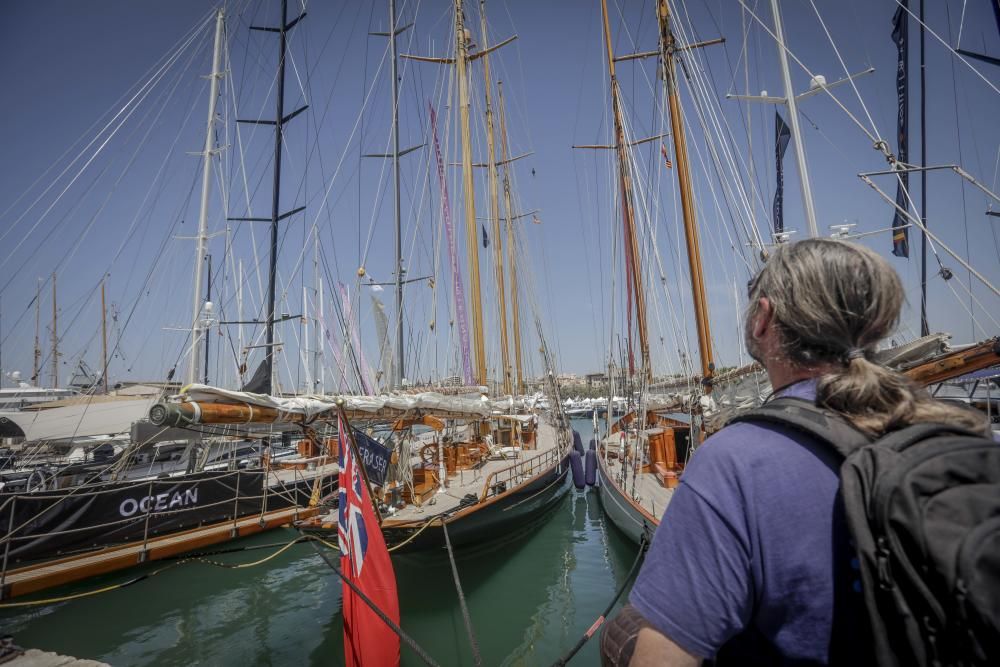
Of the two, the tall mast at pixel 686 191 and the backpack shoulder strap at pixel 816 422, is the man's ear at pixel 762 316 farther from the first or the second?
the tall mast at pixel 686 191

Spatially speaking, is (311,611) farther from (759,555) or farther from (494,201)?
(494,201)

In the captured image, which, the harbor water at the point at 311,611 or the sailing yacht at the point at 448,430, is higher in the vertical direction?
the sailing yacht at the point at 448,430

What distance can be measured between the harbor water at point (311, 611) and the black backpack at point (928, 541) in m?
6.86

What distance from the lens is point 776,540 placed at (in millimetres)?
857

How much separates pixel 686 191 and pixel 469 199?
872 cm

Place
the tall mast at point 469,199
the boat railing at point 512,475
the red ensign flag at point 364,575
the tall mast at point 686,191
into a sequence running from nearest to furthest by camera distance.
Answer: the red ensign flag at point 364,575
the boat railing at point 512,475
the tall mast at point 686,191
the tall mast at point 469,199

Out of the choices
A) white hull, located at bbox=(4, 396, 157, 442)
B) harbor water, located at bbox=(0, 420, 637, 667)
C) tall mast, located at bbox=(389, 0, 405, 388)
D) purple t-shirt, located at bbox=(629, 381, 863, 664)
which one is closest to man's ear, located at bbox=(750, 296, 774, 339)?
purple t-shirt, located at bbox=(629, 381, 863, 664)

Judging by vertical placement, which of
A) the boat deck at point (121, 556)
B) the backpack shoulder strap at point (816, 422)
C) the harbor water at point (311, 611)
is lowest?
the harbor water at point (311, 611)

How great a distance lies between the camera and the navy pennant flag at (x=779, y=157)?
9664mm

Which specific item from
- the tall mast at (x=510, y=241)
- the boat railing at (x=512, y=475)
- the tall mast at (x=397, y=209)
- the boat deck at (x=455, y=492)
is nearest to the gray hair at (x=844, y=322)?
the boat deck at (x=455, y=492)

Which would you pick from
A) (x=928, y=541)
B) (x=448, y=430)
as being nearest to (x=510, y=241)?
(x=448, y=430)

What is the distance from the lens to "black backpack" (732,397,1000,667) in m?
0.62

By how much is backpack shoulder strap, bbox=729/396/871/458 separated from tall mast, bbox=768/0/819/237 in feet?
26.3

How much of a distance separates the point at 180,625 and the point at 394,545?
144 inches
